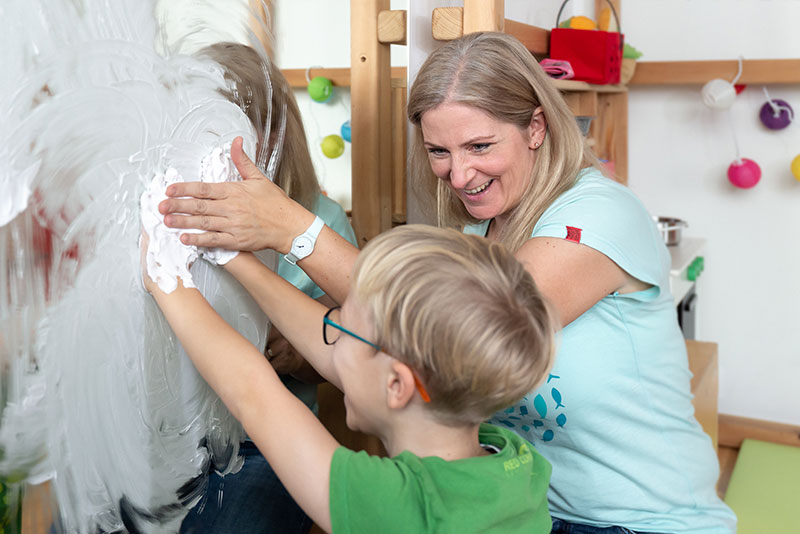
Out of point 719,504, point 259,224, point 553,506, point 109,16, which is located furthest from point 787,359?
point 109,16

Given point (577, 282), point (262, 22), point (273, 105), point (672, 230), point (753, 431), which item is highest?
point (262, 22)

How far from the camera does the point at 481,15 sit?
50.0 inches

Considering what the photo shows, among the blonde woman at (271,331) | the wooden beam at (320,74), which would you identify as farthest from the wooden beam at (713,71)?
the blonde woman at (271,331)

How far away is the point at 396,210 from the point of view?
4.58ft

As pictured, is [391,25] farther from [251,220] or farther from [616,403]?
[616,403]

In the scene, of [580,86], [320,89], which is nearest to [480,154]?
[320,89]

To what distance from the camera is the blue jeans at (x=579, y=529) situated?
1063mm

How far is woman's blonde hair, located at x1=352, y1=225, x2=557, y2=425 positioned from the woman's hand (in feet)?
0.72

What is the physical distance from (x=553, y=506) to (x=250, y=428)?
1.76 ft

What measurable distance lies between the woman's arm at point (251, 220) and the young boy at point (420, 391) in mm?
154

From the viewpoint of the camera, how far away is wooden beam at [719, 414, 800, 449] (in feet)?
8.50

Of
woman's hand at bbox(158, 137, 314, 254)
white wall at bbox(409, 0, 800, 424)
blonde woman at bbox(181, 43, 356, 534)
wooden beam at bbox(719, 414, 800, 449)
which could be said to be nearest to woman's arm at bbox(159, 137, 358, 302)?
woman's hand at bbox(158, 137, 314, 254)

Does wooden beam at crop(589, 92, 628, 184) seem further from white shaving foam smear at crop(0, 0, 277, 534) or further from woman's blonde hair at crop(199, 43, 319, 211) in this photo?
white shaving foam smear at crop(0, 0, 277, 534)

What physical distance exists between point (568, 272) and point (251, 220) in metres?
0.40
